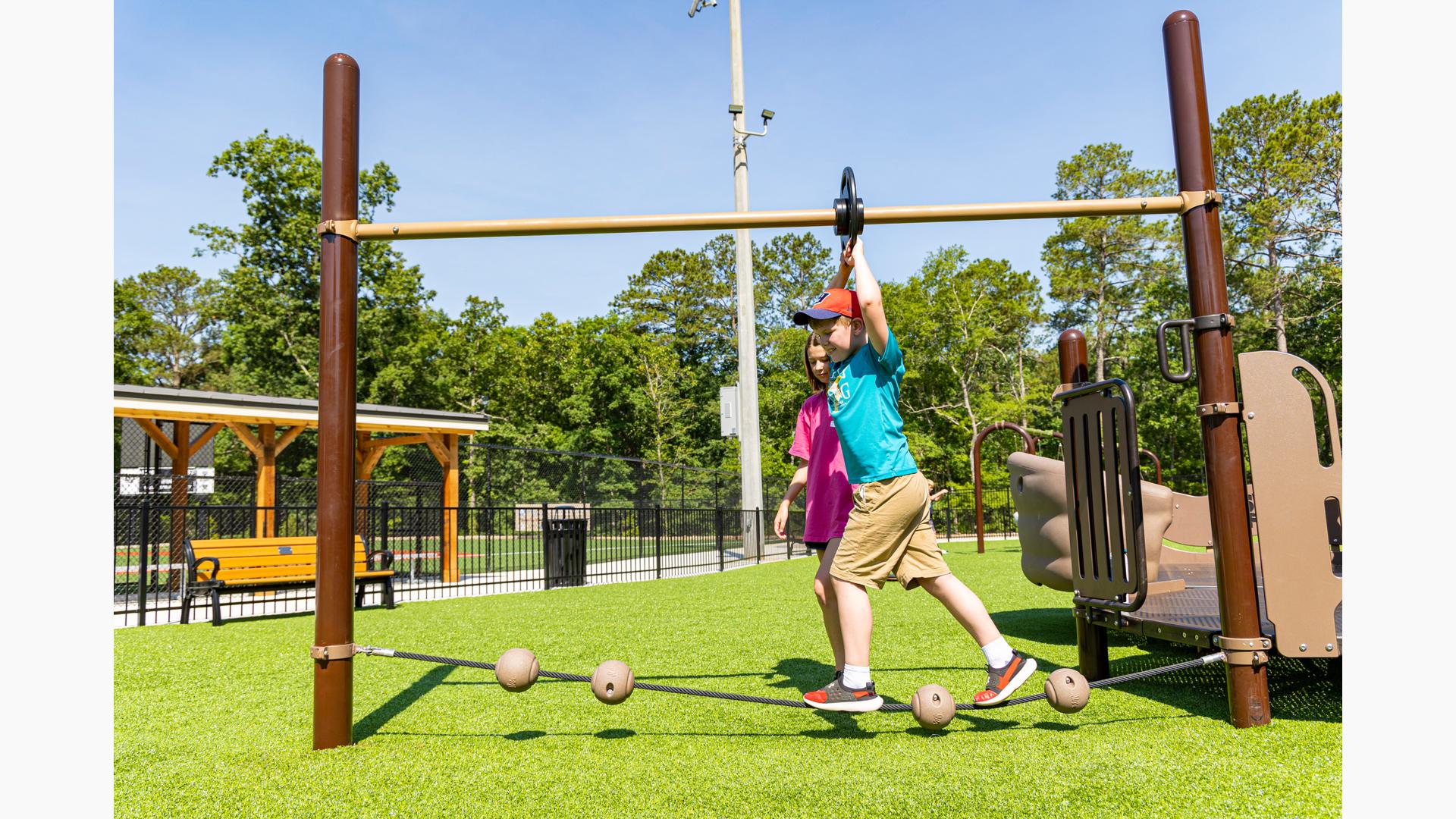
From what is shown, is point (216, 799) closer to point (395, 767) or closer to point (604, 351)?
point (395, 767)

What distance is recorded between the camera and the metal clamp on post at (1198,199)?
A: 3.51 m

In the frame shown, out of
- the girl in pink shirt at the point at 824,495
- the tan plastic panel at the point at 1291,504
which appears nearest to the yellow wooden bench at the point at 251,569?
the girl in pink shirt at the point at 824,495

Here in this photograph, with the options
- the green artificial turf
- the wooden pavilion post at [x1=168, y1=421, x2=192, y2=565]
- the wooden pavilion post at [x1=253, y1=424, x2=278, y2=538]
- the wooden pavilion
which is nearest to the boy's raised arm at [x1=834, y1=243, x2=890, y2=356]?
the green artificial turf

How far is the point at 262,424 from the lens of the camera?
1207cm

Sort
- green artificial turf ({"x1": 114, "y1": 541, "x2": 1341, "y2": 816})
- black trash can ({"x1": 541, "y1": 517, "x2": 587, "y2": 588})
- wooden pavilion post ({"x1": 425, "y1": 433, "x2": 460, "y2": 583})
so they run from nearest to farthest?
1. green artificial turf ({"x1": 114, "y1": 541, "x2": 1341, "y2": 816})
2. black trash can ({"x1": 541, "y1": 517, "x2": 587, "y2": 588})
3. wooden pavilion post ({"x1": 425, "y1": 433, "x2": 460, "y2": 583})

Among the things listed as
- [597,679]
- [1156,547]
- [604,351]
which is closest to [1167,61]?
[1156,547]

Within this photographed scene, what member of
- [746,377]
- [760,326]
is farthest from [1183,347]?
[760,326]

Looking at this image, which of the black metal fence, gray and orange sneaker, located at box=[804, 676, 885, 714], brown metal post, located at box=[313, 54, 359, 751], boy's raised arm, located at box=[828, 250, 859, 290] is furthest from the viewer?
the black metal fence

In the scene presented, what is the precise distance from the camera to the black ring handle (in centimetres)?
328

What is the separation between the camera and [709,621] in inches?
273

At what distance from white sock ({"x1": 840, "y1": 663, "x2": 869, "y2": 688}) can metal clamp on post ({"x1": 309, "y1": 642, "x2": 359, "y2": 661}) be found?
1.90 metres

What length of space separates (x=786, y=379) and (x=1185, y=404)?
1602 centimetres

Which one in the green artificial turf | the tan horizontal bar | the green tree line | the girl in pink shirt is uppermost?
the green tree line

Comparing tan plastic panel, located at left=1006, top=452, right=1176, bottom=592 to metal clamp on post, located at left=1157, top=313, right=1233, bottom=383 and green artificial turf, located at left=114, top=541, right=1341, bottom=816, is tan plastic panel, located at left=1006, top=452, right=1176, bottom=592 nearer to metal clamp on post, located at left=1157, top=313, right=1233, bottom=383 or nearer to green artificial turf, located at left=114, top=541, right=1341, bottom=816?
green artificial turf, located at left=114, top=541, right=1341, bottom=816
